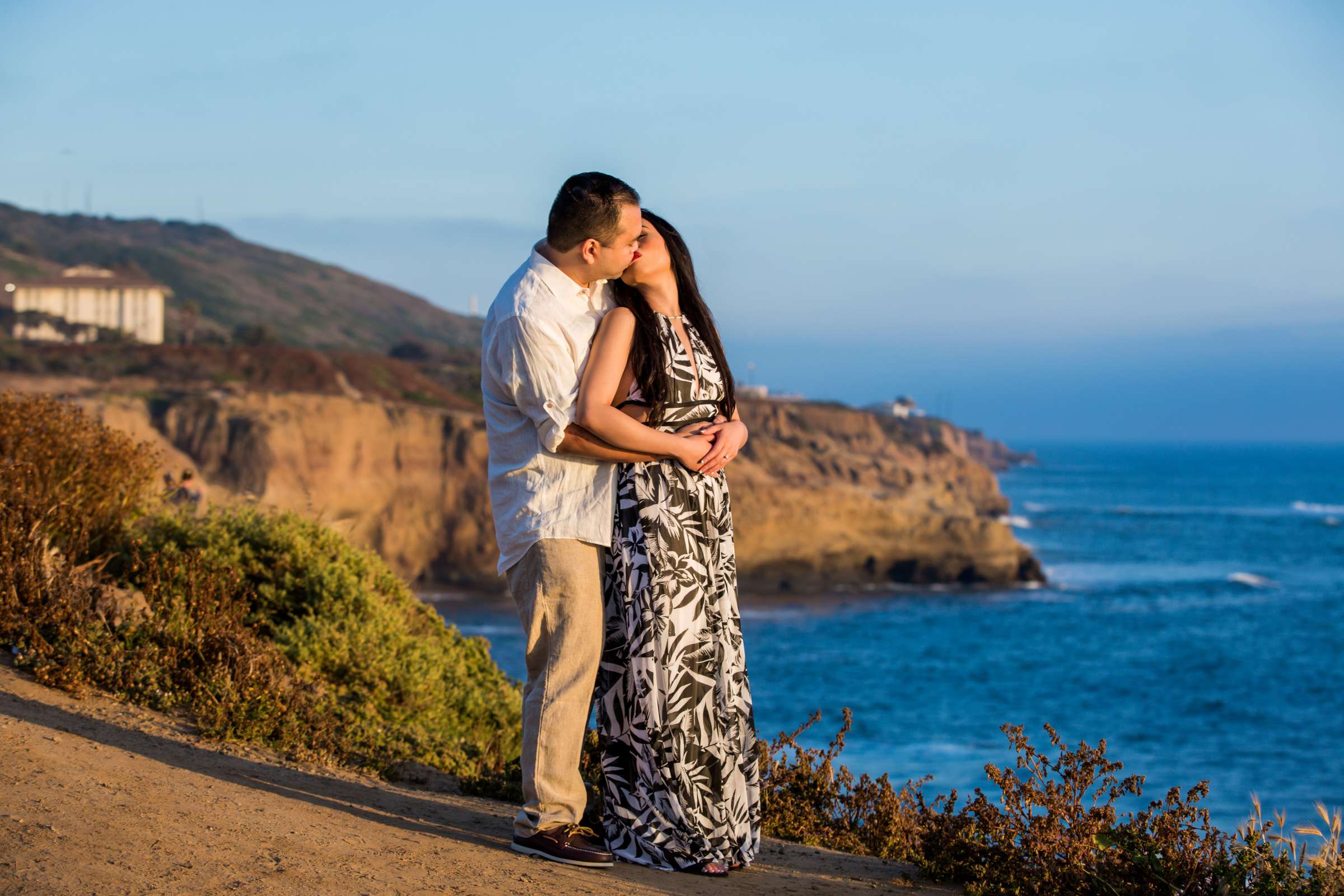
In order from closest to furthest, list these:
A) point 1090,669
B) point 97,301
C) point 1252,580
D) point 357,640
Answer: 1. point 357,640
2. point 1090,669
3. point 1252,580
4. point 97,301

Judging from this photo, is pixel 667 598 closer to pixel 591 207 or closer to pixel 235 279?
pixel 591 207

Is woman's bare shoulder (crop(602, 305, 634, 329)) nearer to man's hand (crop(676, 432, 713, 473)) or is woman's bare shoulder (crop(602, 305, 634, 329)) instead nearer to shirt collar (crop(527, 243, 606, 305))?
Answer: shirt collar (crop(527, 243, 606, 305))

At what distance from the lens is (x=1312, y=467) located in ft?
647

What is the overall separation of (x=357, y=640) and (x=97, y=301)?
73.5 m

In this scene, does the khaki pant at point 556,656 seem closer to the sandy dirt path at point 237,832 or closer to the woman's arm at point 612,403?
the sandy dirt path at point 237,832

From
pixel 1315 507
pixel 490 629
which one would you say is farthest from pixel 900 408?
pixel 490 629

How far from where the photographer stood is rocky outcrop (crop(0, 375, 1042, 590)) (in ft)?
120

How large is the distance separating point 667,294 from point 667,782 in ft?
5.61

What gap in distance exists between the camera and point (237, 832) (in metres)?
3.86

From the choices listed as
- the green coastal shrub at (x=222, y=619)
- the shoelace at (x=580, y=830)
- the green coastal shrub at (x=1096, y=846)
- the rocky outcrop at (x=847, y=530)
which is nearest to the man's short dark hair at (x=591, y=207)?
the shoelace at (x=580, y=830)

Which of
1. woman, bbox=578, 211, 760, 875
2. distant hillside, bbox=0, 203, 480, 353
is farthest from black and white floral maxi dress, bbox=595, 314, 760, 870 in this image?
distant hillside, bbox=0, 203, 480, 353

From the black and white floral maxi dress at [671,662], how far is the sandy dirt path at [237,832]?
0.19 metres

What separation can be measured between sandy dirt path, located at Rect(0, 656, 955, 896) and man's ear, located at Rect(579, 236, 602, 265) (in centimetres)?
206

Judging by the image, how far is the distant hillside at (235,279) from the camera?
97.5 m
